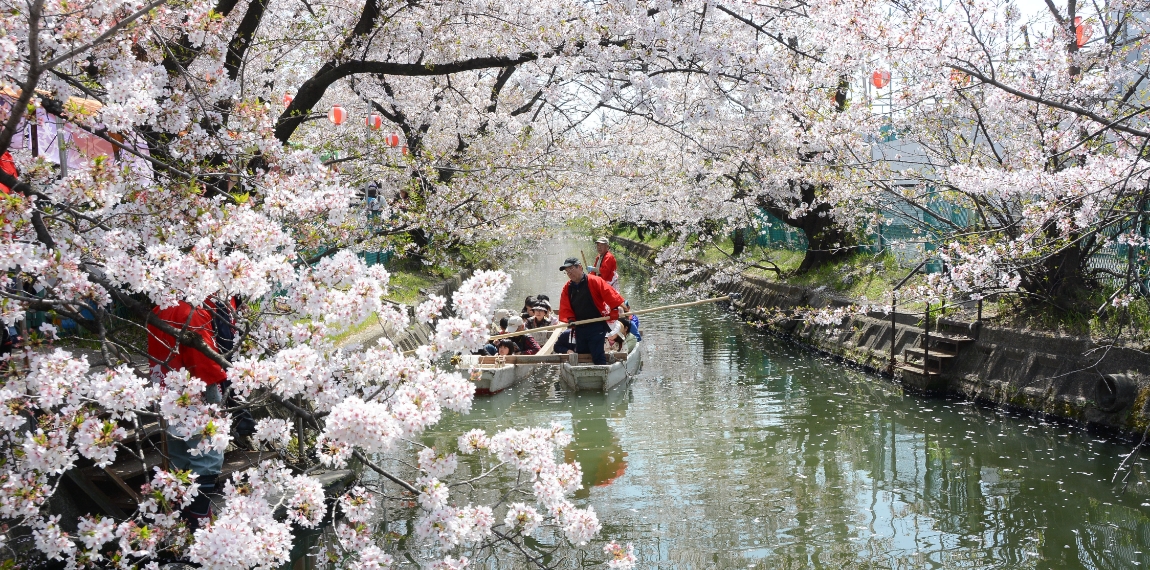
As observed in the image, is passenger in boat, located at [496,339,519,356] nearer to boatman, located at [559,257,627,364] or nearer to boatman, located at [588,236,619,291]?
boatman, located at [559,257,627,364]

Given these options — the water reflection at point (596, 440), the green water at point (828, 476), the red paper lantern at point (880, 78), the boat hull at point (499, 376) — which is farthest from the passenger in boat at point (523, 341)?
the red paper lantern at point (880, 78)

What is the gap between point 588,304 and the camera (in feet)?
42.3

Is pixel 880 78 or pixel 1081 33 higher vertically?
pixel 1081 33

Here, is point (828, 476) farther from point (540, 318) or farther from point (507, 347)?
point (540, 318)

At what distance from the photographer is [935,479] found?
30.1 feet

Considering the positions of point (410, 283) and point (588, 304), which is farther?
point (410, 283)

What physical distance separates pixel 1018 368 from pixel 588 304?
5703mm

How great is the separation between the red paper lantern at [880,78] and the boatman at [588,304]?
433 centimetres

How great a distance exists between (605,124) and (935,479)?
24.7 feet

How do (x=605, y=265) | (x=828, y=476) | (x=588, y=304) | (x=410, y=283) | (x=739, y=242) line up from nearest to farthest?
(x=828, y=476)
(x=588, y=304)
(x=605, y=265)
(x=410, y=283)
(x=739, y=242)

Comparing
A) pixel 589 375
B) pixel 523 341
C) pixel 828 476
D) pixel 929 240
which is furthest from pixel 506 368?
pixel 929 240

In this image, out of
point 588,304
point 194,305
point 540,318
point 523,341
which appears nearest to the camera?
point 194,305

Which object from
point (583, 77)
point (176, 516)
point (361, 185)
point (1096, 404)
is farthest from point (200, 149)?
point (1096, 404)

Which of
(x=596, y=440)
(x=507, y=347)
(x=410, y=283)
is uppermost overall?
(x=410, y=283)
